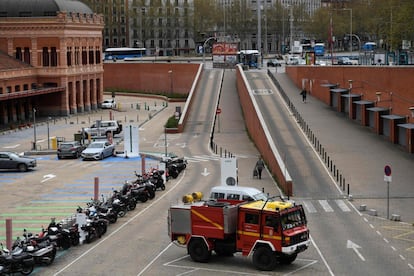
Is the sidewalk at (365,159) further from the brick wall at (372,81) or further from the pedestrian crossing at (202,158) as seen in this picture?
the pedestrian crossing at (202,158)

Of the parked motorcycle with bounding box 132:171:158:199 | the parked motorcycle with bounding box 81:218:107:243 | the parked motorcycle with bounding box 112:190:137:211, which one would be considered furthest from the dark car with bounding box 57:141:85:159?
the parked motorcycle with bounding box 81:218:107:243

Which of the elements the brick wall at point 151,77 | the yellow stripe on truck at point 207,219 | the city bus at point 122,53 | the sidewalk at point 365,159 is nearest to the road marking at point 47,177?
the sidewalk at point 365,159

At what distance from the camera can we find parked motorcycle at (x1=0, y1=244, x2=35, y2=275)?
29000mm

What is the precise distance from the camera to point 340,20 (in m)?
183

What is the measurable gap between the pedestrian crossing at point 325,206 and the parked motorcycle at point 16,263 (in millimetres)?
14251

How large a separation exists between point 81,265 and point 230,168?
14.1 metres

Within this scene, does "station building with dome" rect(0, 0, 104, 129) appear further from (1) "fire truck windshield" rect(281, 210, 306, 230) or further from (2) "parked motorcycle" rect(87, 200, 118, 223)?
(1) "fire truck windshield" rect(281, 210, 306, 230)

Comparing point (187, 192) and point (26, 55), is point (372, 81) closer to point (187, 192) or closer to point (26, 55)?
point (187, 192)

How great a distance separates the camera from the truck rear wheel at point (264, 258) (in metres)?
29.4

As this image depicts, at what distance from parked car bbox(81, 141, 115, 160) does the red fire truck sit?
29889mm

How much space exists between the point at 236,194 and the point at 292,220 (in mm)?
5485

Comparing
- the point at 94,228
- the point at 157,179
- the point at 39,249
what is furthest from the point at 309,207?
the point at 39,249

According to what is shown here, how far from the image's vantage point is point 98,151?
60.9m

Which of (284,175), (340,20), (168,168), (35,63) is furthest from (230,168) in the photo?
(340,20)
